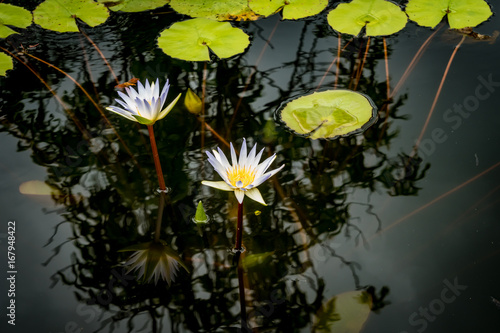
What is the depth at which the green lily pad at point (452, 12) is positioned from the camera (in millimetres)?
2861

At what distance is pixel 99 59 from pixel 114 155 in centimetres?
91

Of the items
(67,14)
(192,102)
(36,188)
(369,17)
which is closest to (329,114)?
(192,102)

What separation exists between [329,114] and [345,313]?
1.04 metres

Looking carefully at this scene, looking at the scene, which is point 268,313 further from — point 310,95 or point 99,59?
point 99,59

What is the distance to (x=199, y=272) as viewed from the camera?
5.96ft

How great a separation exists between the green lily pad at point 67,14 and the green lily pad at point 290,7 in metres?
1.05

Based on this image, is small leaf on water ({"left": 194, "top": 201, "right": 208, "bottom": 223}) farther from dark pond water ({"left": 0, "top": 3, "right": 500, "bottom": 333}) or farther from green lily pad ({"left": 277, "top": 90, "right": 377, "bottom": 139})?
green lily pad ({"left": 277, "top": 90, "right": 377, "bottom": 139})

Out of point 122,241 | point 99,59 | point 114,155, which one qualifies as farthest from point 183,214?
point 99,59

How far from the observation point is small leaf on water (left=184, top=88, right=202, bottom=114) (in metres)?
2.43

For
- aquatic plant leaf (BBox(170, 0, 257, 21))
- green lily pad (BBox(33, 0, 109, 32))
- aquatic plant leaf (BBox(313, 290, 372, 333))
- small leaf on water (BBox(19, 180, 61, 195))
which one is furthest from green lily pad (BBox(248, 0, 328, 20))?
aquatic plant leaf (BBox(313, 290, 372, 333))

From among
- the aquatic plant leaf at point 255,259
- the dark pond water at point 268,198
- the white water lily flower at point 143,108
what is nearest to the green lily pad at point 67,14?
the dark pond water at point 268,198

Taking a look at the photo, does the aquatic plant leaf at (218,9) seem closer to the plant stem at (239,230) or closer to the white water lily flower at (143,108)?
the white water lily flower at (143,108)

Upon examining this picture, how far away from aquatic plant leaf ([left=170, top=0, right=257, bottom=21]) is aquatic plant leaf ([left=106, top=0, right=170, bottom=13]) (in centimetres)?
15

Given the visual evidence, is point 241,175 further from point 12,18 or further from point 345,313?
point 12,18
